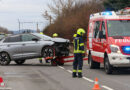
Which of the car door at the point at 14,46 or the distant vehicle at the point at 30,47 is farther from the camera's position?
the car door at the point at 14,46

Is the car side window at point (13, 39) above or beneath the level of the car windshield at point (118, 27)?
beneath

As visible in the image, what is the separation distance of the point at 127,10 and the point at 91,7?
32.8m

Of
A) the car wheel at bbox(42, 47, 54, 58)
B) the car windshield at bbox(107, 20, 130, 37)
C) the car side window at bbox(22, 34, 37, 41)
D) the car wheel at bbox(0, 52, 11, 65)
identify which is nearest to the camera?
the car windshield at bbox(107, 20, 130, 37)

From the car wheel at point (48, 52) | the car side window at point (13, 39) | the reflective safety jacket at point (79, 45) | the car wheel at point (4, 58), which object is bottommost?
the car wheel at point (4, 58)

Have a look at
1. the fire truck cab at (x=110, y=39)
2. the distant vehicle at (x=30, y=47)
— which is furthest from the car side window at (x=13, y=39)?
the fire truck cab at (x=110, y=39)

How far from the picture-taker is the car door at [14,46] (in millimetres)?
21359

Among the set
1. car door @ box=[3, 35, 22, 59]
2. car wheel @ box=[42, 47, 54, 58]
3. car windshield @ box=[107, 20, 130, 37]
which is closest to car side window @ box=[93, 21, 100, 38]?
car windshield @ box=[107, 20, 130, 37]

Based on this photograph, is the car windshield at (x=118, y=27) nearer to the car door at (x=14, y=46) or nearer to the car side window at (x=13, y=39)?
Answer: the car door at (x=14, y=46)

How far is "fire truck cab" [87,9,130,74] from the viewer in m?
15.3

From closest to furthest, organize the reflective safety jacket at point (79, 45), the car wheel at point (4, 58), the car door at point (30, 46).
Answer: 1. the reflective safety jacket at point (79, 45)
2. the car door at point (30, 46)
3. the car wheel at point (4, 58)

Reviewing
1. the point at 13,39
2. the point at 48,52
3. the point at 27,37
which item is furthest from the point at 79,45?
the point at 13,39

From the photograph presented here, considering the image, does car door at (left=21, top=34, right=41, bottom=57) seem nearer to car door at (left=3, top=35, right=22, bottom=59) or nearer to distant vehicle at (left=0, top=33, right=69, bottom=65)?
distant vehicle at (left=0, top=33, right=69, bottom=65)

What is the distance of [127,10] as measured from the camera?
666 inches

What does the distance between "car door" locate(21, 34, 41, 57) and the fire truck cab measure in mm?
3445
